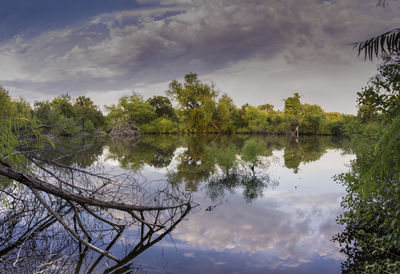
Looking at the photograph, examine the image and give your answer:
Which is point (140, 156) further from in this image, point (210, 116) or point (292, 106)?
point (292, 106)

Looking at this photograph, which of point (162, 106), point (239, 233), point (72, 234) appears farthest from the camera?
point (162, 106)

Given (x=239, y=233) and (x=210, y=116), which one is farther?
(x=210, y=116)

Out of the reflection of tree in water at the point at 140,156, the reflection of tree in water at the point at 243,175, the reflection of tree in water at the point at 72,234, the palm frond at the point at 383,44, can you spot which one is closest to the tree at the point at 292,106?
the reflection of tree in water at the point at 140,156

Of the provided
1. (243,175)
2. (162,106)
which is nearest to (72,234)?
(243,175)

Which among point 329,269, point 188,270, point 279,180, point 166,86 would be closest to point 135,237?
point 188,270

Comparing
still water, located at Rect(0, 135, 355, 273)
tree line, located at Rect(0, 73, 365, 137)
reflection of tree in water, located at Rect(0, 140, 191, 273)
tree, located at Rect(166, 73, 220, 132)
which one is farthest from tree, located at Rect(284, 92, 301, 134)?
reflection of tree in water, located at Rect(0, 140, 191, 273)

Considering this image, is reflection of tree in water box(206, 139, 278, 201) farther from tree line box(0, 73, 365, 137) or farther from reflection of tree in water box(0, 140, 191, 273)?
tree line box(0, 73, 365, 137)

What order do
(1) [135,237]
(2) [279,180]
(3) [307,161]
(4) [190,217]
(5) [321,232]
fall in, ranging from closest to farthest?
(1) [135,237], (5) [321,232], (4) [190,217], (2) [279,180], (3) [307,161]

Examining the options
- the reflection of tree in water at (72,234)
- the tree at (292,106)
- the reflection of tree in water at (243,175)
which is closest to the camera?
the reflection of tree in water at (72,234)

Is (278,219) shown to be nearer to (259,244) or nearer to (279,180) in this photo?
(259,244)

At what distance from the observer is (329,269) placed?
4680 millimetres

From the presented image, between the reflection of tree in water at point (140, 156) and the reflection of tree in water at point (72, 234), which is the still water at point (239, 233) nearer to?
the reflection of tree in water at point (72, 234)

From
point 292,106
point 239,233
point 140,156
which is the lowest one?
point 239,233

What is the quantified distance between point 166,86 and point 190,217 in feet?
194
